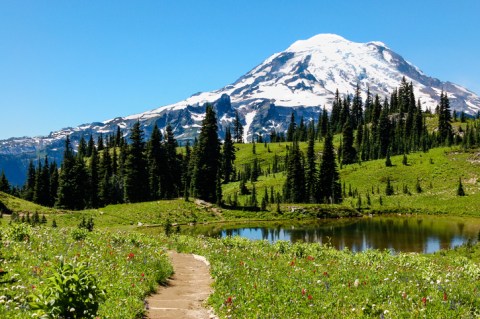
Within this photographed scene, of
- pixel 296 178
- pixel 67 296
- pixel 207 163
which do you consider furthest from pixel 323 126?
pixel 67 296

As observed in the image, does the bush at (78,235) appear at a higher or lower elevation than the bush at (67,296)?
lower

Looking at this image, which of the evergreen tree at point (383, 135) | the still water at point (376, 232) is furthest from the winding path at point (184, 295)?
the evergreen tree at point (383, 135)

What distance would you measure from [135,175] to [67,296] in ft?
264

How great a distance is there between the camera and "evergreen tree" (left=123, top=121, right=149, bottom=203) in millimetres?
85500

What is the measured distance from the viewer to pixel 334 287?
42.4 ft

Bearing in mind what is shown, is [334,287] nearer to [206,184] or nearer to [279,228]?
[279,228]

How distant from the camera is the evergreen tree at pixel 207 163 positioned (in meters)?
81.9

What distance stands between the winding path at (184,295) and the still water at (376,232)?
915 inches

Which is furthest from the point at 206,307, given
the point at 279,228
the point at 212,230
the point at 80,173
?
the point at 80,173

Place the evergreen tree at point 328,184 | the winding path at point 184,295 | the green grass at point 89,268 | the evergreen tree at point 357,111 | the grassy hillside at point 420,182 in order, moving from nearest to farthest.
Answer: the green grass at point 89,268, the winding path at point 184,295, the grassy hillside at point 420,182, the evergreen tree at point 328,184, the evergreen tree at point 357,111

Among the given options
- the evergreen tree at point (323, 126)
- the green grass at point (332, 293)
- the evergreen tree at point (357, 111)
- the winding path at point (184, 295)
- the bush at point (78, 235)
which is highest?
the evergreen tree at point (357, 111)

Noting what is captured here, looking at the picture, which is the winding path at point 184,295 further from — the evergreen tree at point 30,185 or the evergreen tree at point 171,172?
the evergreen tree at point 30,185

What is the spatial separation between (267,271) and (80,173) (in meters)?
86.9

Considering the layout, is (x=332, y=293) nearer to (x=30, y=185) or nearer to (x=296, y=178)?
(x=296, y=178)
